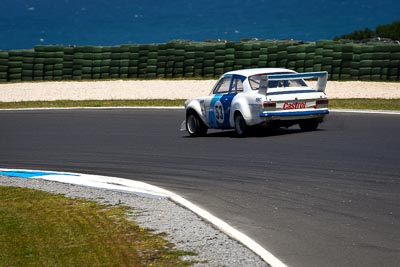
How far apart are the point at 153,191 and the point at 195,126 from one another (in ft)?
25.8

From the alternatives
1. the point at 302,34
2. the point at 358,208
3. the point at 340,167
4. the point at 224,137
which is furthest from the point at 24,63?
the point at 302,34

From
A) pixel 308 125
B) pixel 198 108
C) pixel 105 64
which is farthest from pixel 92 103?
pixel 308 125

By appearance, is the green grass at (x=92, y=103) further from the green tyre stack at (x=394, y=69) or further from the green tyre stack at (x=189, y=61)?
the green tyre stack at (x=394, y=69)

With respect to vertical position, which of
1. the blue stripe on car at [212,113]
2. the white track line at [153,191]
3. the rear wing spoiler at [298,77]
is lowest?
the white track line at [153,191]

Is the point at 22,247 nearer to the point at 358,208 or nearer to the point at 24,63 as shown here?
the point at 358,208

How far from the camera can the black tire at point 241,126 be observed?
18.7 metres

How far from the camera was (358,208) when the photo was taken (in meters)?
10.4

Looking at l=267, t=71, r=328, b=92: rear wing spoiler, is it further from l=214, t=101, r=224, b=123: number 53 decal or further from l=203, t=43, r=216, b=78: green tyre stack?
l=203, t=43, r=216, b=78: green tyre stack

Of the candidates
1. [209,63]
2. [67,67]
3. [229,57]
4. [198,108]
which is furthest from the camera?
[67,67]

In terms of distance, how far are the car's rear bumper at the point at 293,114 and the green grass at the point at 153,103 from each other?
7.38m

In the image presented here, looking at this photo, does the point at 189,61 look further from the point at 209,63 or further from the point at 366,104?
the point at 366,104

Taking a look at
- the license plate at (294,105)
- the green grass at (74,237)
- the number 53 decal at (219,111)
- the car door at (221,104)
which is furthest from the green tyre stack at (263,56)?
the green grass at (74,237)

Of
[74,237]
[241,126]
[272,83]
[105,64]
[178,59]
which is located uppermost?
[178,59]

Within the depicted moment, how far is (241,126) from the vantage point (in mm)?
18797
